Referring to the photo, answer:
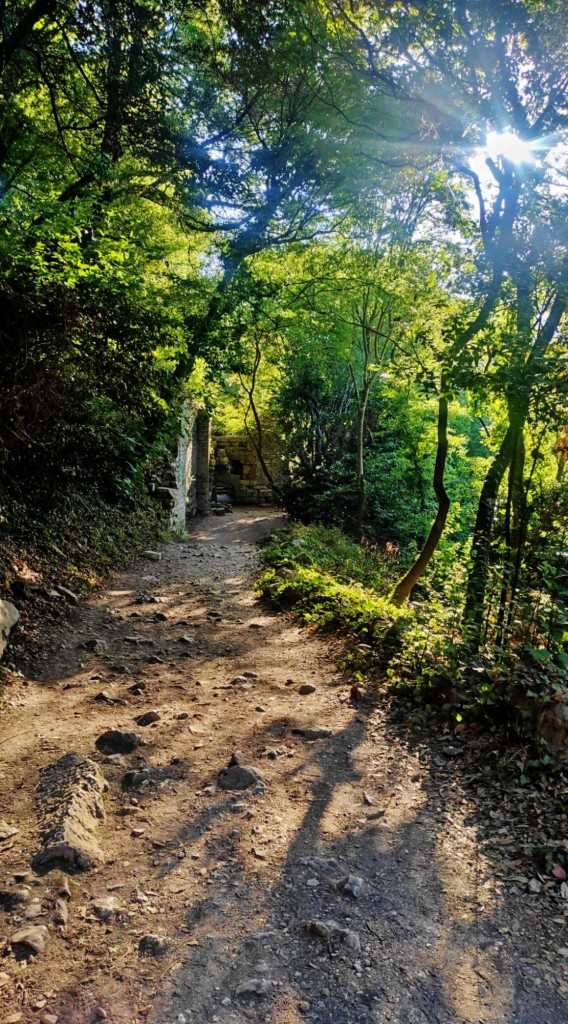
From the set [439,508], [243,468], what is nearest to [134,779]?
[439,508]

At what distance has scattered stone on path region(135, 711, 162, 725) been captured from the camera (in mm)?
3889

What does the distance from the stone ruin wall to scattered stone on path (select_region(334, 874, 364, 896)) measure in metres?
22.4

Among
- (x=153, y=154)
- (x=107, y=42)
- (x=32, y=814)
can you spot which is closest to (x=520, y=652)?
(x=32, y=814)

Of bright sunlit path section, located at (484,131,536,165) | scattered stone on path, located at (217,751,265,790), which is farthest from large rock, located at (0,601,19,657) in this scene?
bright sunlit path section, located at (484,131,536,165)

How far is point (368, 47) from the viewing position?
5398 mm

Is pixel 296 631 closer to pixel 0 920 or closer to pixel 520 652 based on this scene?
pixel 520 652

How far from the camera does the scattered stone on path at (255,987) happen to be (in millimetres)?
1892

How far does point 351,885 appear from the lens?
244 centimetres

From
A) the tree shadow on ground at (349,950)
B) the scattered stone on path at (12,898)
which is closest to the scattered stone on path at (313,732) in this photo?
the tree shadow on ground at (349,950)

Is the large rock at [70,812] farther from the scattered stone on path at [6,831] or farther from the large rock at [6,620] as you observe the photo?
the large rock at [6,620]

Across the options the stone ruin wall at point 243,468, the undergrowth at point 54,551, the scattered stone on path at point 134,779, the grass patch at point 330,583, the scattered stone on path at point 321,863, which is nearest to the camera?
the scattered stone on path at point 321,863

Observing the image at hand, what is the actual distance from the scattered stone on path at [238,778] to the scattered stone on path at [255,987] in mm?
1231

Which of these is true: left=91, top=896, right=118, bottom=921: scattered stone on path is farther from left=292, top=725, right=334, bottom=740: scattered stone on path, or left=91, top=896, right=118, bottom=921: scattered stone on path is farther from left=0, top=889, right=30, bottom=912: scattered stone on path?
left=292, top=725, right=334, bottom=740: scattered stone on path

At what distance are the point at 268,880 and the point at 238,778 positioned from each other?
2.57 ft
